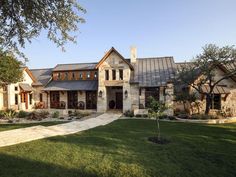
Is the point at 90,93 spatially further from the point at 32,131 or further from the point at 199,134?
the point at 199,134

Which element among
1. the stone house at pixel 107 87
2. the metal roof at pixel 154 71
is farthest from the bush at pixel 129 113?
the metal roof at pixel 154 71

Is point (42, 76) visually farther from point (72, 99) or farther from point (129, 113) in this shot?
point (129, 113)

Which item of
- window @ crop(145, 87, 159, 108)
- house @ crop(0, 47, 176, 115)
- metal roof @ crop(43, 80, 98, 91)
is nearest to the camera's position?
window @ crop(145, 87, 159, 108)

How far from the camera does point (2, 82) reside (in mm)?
17531

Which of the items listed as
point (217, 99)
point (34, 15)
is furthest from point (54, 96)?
point (217, 99)

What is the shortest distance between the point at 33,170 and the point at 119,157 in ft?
10.6

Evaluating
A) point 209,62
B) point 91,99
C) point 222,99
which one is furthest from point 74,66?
point 222,99

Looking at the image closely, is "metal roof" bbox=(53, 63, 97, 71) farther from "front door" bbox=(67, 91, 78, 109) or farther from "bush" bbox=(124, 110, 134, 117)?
"bush" bbox=(124, 110, 134, 117)

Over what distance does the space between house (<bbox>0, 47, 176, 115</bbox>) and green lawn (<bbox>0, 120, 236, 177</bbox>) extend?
10104mm

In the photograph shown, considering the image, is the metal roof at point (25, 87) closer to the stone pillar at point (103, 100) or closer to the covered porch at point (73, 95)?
the covered porch at point (73, 95)

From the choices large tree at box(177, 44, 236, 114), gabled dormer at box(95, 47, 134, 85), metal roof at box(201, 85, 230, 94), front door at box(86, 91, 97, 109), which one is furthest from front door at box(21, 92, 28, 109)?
metal roof at box(201, 85, 230, 94)

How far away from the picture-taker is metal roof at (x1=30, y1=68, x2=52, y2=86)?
81.8 ft

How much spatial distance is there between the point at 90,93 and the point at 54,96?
5.86 m

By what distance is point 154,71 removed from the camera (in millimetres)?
20953
